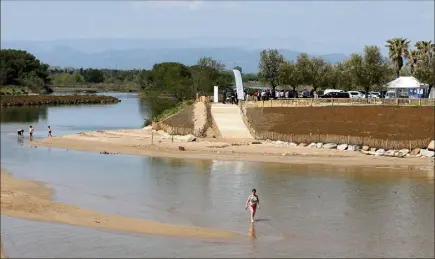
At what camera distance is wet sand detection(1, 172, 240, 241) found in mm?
25281

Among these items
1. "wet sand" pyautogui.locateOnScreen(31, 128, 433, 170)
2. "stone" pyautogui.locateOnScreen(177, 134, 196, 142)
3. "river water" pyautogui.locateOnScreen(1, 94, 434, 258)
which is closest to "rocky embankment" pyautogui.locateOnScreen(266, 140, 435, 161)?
"wet sand" pyautogui.locateOnScreen(31, 128, 433, 170)

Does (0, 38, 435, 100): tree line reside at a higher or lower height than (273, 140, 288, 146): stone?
higher

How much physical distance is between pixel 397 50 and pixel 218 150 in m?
40.2

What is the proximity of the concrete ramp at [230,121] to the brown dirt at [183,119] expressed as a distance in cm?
200

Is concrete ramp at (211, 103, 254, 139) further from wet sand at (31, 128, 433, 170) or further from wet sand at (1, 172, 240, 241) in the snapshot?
wet sand at (1, 172, 240, 241)

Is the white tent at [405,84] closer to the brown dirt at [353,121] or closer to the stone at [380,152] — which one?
the brown dirt at [353,121]

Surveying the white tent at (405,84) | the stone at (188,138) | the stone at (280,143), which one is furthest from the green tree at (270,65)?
the stone at (280,143)

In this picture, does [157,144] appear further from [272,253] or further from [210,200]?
[272,253]

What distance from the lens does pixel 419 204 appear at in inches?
1204

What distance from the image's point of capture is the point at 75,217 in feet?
90.0

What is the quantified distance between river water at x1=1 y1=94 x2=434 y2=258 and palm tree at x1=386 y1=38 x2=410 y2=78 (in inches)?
1714

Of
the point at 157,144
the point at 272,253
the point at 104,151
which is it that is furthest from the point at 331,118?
the point at 272,253

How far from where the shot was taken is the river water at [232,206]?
75.9 feet

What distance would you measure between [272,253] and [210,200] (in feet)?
30.4
